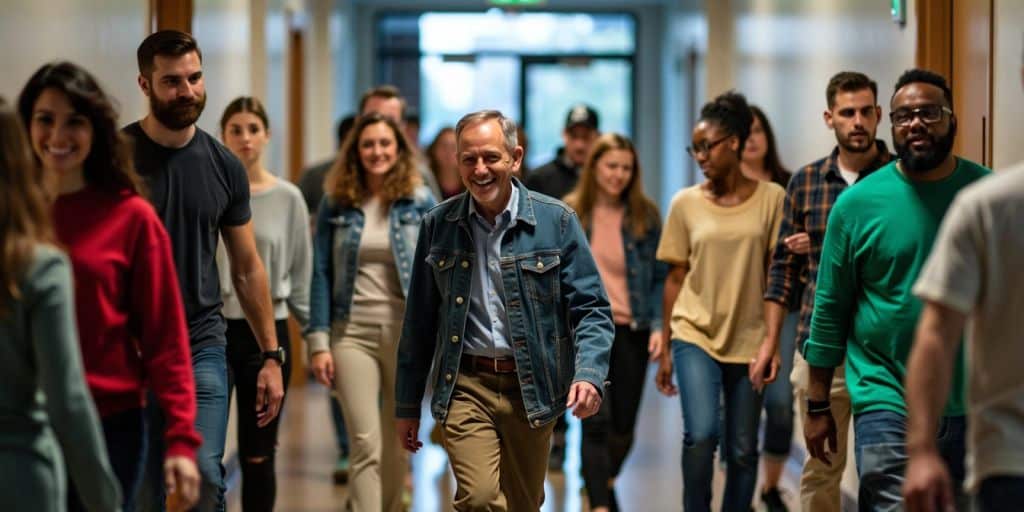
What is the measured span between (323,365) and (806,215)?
1.96m

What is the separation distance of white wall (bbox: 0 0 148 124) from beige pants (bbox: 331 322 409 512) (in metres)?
1.26

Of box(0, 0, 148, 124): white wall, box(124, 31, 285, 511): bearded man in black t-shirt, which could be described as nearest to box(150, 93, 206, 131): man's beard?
box(124, 31, 285, 511): bearded man in black t-shirt

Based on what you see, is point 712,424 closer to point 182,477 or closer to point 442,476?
point 182,477

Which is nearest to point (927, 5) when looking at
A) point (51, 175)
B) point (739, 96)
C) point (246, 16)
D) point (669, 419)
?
point (739, 96)

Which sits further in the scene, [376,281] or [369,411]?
[376,281]

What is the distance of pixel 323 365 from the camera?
19.0 ft

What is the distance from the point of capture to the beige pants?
5.64 metres

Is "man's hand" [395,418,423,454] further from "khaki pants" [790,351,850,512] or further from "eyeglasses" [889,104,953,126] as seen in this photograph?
"eyeglasses" [889,104,953,126]

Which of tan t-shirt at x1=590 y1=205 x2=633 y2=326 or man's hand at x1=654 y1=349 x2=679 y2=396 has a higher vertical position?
tan t-shirt at x1=590 y1=205 x2=633 y2=326

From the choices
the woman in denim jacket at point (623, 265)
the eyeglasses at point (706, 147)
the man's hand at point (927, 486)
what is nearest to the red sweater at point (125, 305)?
the man's hand at point (927, 486)

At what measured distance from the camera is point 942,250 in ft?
9.16

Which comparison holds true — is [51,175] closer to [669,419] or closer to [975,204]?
[975,204]

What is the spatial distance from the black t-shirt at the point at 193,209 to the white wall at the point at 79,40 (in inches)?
11.3

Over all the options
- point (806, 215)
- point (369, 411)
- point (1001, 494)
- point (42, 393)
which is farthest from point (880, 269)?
point (369, 411)
